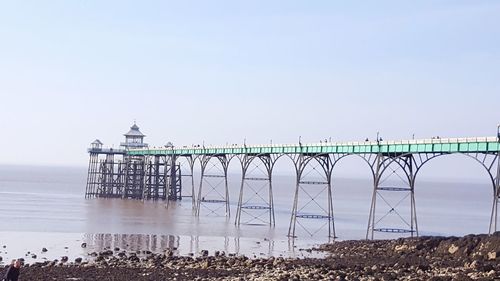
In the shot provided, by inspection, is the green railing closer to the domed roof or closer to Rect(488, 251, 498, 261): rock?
Rect(488, 251, 498, 261): rock

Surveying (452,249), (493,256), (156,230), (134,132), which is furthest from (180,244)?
(134,132)

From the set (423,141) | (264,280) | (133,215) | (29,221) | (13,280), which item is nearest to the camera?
(13,280)

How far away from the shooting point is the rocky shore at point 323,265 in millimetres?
29531

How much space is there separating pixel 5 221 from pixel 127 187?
1257 inches

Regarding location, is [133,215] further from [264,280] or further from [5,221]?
[264,280]

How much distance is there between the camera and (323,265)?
107ft

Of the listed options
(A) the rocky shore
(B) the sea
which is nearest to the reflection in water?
(B) the sea

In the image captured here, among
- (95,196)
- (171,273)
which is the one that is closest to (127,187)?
(95,196)

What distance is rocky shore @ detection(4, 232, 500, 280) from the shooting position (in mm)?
29531

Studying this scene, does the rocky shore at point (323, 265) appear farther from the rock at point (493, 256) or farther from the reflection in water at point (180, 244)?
the reflection in water at point (180, 244)

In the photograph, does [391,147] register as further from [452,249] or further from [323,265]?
[323,265]

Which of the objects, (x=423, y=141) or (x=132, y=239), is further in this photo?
(x=132, y=239)

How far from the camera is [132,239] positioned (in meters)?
49.2

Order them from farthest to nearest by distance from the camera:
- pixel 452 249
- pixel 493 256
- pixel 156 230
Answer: pixel 156 230
pixel 452 249
pixel 493 256
